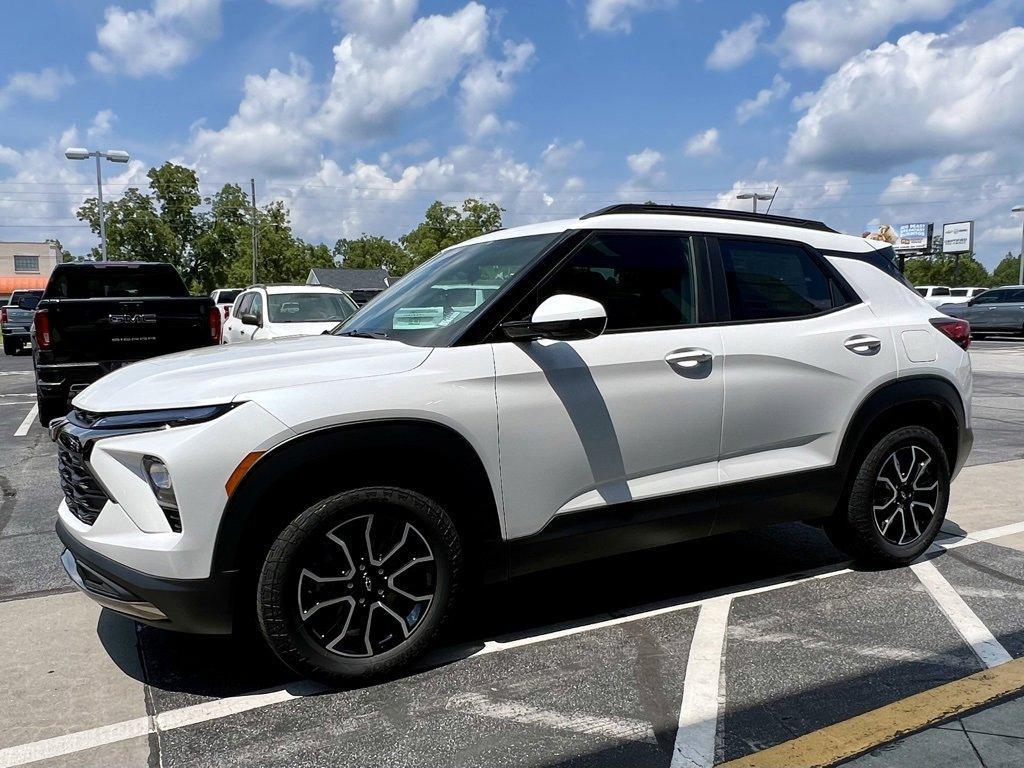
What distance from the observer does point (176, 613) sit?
2852 mm

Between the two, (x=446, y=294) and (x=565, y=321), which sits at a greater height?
(x=446, y=294)

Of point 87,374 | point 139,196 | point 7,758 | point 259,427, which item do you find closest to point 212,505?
point 259,427

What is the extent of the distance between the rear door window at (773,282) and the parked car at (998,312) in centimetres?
2564

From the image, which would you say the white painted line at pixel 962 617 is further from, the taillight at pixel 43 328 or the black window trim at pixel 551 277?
the taillight at pixel 43 328

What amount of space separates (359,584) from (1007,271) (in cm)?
18547

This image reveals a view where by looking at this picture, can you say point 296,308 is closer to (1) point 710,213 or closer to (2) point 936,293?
(1) point 710,213

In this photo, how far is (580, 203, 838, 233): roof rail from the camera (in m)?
3.80

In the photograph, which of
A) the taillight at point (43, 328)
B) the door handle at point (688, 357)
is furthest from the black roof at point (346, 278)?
the door handle at point (688, 357)

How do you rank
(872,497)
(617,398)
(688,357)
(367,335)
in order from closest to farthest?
(617,398) → (688,357) → (367,335) → (872,497)

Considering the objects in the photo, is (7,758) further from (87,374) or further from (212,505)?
(87,374)

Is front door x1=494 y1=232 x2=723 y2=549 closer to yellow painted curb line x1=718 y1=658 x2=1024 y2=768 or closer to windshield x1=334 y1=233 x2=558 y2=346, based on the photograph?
windshield x1=334 y1=233 x2=558 y2=346

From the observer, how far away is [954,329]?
450 centimetres

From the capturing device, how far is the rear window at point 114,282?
9516 millimetres

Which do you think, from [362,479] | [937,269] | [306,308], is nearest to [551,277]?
[362,479]
